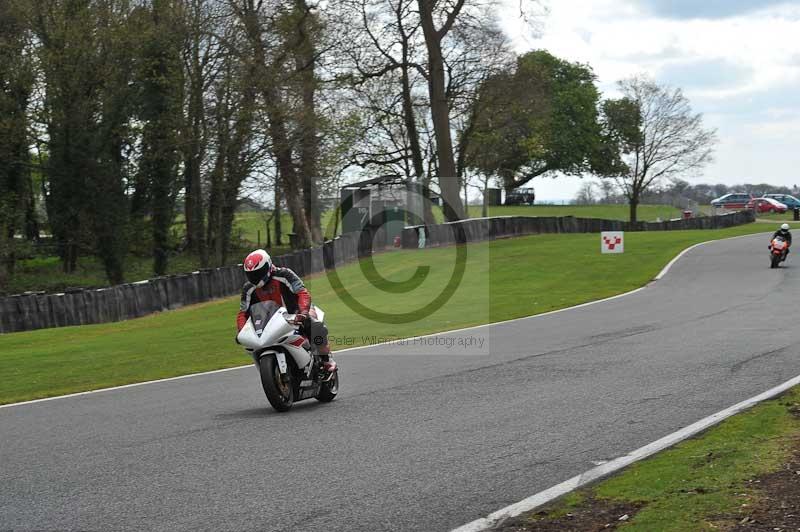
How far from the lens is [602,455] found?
7.93 m

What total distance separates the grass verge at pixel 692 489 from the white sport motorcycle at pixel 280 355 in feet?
14.1

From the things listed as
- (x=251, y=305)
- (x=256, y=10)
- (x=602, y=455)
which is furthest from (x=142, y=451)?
(x=256, y=10)

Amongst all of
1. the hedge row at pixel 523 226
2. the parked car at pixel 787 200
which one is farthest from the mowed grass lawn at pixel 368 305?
the parked car at pixel 787 200

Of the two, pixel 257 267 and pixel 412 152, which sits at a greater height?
pixel 412 152

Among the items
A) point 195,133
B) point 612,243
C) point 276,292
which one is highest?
point 195,133

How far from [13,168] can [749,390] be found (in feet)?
131

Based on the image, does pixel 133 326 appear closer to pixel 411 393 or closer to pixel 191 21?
pixel 411 393

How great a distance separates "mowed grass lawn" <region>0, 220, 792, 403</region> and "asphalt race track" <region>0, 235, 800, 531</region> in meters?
2.81

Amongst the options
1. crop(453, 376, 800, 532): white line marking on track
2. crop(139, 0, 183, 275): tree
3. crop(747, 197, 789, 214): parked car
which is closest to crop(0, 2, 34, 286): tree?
crop(139, 0, 183, 275): tree

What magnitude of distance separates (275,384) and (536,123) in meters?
48.7

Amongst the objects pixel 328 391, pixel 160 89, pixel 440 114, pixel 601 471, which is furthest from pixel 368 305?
pixel 440 114

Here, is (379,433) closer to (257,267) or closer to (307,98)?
(257,267)

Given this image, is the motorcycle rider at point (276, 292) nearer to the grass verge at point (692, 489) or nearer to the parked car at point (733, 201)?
the grass verge at point (692, 489)

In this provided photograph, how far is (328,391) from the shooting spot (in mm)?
11555
